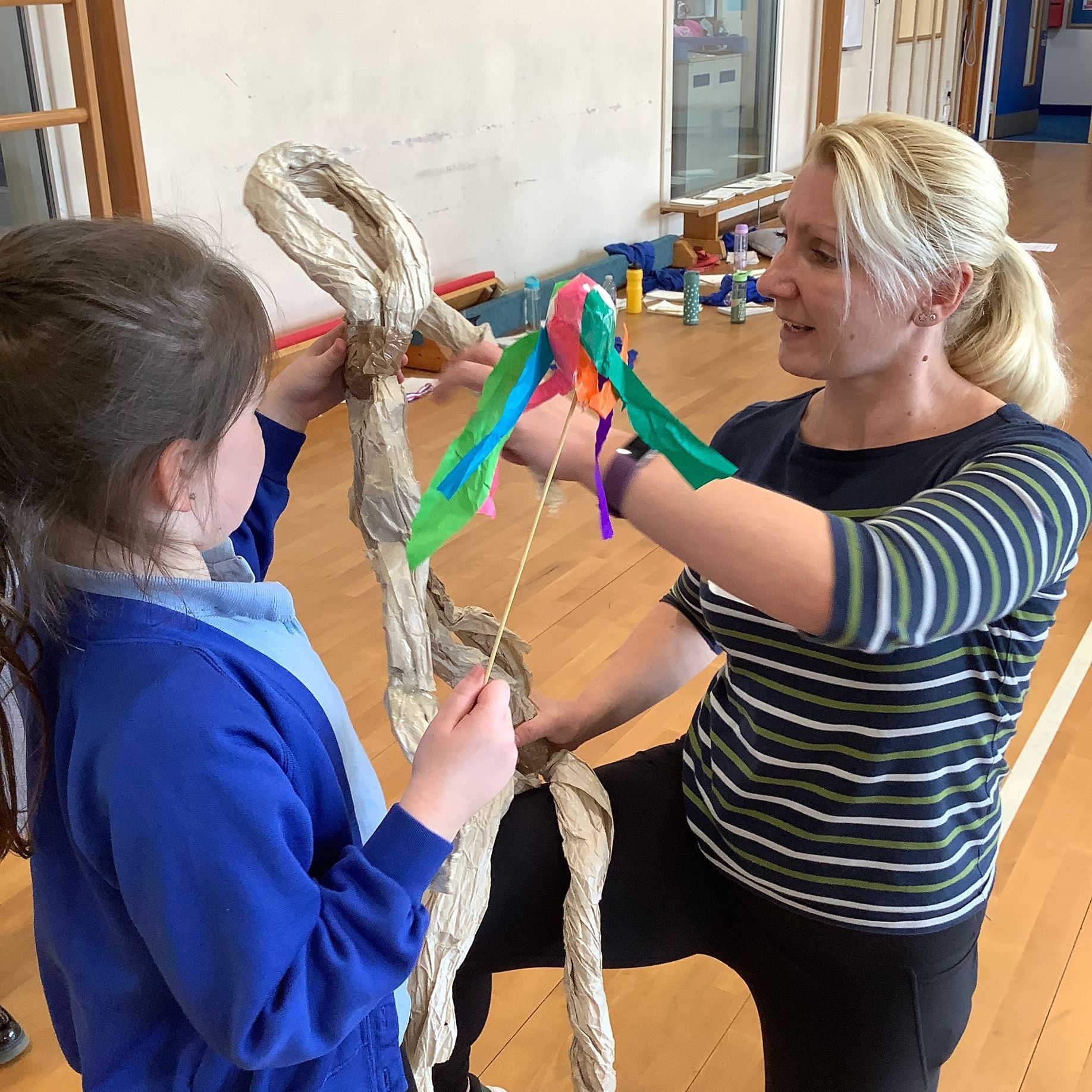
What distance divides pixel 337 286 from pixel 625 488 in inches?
12.2

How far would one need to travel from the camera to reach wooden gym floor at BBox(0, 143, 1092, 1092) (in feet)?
5.34

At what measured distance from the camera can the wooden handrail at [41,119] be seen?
2.85m

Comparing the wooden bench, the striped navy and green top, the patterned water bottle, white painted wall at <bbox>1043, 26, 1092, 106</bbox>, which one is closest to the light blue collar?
the striped navy and green top

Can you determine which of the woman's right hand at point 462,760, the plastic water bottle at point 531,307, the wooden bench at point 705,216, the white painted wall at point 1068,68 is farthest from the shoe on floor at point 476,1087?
the white painted wall at point 1068,68

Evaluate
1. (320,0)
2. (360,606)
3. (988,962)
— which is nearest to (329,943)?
(988,962)

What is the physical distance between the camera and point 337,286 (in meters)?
1.02

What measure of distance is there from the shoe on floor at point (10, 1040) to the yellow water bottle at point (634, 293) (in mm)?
4351

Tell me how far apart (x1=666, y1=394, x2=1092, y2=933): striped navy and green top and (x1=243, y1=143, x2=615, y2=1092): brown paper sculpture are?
184 millimetres

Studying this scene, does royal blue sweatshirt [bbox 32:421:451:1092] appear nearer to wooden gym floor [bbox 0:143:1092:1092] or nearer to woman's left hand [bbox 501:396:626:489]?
woman's left hand [bbox 501:396:626:489]

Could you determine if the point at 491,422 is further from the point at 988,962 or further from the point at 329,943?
the point at 988,962

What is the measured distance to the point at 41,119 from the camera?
294cm

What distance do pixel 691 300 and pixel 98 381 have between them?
15.4 ft

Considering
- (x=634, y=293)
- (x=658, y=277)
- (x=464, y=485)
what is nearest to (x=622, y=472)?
(x=464, y=485)

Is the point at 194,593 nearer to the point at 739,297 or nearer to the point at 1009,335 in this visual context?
the point at 1009,335
